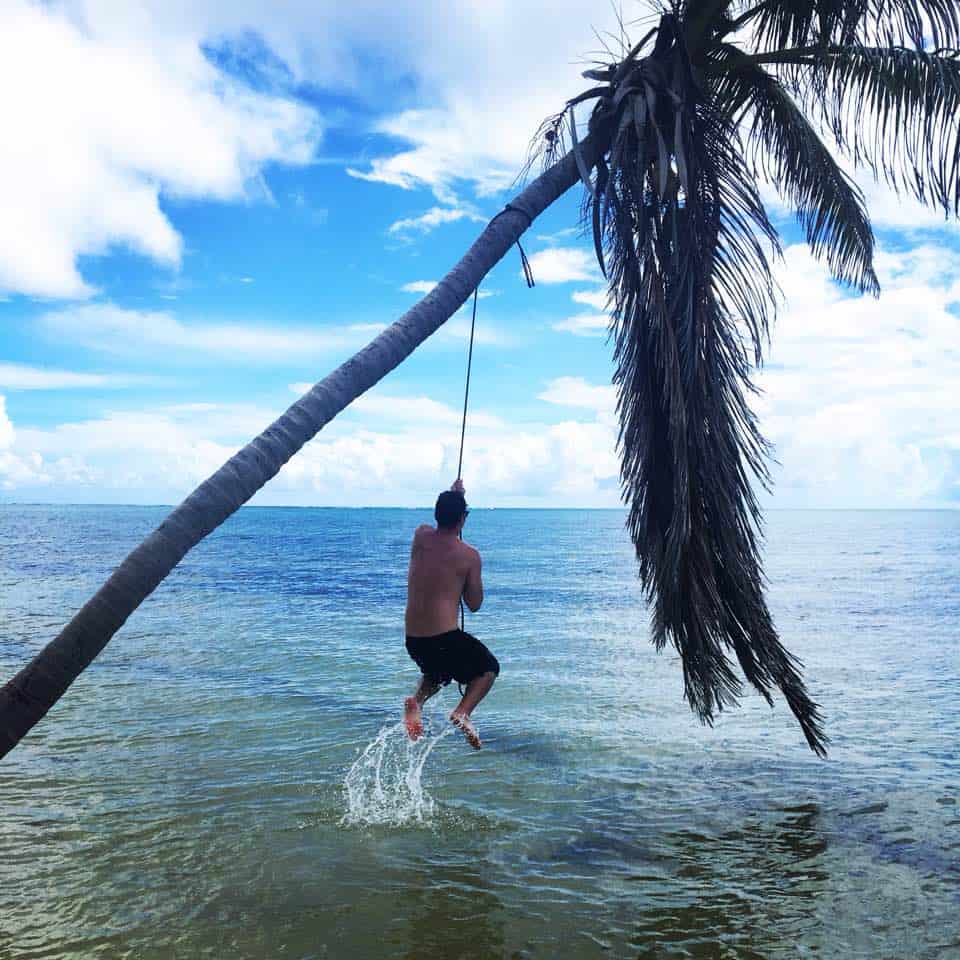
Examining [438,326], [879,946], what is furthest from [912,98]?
[879,946]

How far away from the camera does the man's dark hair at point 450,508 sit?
628 centimetres

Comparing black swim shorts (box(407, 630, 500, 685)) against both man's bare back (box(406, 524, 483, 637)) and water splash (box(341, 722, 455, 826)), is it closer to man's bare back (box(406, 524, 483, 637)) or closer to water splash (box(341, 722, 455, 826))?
man's bare back (box(406, 524, 483, 637))

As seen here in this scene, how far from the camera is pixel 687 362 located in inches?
233

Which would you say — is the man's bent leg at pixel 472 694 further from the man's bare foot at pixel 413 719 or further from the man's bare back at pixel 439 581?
the man's bare back at pixel 439 581

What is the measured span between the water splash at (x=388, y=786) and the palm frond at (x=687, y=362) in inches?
117

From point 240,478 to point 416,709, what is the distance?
124 inches

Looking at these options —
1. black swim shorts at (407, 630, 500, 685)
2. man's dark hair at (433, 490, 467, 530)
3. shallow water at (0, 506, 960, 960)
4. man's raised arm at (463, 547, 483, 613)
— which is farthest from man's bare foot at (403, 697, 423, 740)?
man's dark hair at (433, 490, 467, 530)

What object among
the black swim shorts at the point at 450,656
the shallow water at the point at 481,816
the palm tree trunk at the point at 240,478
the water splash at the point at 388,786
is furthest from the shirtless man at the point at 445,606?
the palm tree trunk at the point at 240,478

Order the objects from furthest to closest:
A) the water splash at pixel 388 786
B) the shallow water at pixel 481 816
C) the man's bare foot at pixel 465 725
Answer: the water splash at pixel 388 786
the man's bare foot at pixel 465 725
the shallow water at pixel 481 816

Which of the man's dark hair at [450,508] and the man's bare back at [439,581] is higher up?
the man's dark hair at [450,508]

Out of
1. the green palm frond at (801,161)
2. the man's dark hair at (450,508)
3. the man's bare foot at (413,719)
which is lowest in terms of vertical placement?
the man's bare foot at (413,719)

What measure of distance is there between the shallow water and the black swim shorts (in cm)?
146

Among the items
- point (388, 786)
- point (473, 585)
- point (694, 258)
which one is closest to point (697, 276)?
point (694, 258)

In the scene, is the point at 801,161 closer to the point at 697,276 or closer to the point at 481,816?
the point at 697,276
